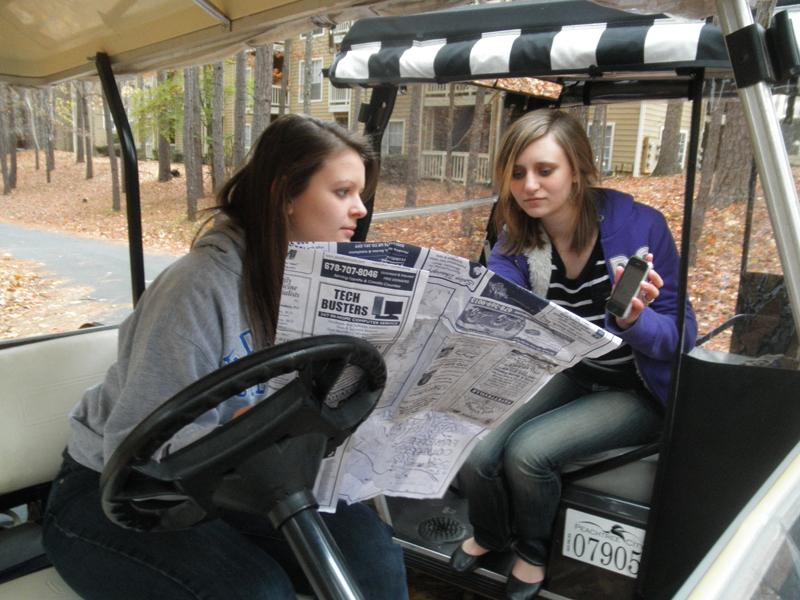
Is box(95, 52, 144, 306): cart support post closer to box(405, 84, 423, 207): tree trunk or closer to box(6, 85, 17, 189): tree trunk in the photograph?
box(6, 85, 17, 189): tree trunk

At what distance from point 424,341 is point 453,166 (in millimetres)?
3253

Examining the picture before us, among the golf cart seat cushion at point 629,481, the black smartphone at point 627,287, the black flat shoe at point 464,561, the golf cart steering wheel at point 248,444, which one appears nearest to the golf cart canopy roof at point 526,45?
the black smartphone at point 627,287

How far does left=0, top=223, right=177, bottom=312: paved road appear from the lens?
5.21m

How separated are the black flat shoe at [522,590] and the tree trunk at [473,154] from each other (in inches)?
68.2

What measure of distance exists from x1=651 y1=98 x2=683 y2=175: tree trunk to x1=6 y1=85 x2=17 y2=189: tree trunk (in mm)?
2561

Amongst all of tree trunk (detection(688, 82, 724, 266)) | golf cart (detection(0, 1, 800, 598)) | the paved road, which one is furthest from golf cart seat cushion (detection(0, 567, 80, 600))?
the paved road

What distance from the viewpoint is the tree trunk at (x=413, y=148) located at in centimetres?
361

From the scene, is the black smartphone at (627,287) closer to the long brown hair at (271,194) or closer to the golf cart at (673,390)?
the golf cart at (673,390)

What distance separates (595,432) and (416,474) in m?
0.81

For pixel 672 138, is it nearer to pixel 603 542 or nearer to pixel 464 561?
pixel 603 542

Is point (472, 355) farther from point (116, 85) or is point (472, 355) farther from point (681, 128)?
point (116, 85)

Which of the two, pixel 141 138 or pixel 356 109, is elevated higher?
pixel 141 138

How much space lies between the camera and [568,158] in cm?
228

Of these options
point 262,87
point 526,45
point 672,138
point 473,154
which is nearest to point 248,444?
point 526,45
